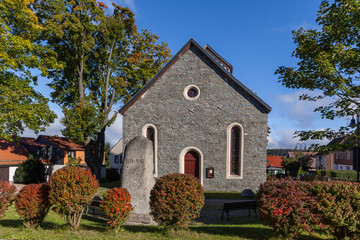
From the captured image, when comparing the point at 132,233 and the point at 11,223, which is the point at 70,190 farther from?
the point at 11,223

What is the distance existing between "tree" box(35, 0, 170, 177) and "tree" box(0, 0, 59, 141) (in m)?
5.31

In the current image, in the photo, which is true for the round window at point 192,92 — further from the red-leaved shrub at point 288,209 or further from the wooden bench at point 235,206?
the red-leaved shrub at point 288,209

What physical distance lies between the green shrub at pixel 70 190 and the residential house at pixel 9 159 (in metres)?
21.1

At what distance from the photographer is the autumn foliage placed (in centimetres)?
634

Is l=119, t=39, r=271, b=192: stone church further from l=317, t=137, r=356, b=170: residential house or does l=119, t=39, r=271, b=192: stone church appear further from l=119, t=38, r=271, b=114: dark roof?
l=317, t=137, r=356, b=170: residential house

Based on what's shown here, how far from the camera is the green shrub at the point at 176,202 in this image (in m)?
7.21

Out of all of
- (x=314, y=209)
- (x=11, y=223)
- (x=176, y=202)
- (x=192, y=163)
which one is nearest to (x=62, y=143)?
Result: (x=192, y=163)

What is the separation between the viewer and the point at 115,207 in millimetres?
7348

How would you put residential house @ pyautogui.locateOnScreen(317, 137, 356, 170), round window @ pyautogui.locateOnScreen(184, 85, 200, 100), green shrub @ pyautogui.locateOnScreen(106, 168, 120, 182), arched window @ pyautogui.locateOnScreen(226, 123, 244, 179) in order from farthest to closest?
residential house @ pyautogui.locateOnScreen(317, 137, 356, 170)
green shrub @ pyautogui.locateOnScreen(106, 168, 120, 182)
round window @ pyautogui.locateOnScreen(184, 85, 200, 100)
arched window @ pyautogui.locateOnScreen(226, 123, 244, 179)

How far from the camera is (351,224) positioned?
634 centimetres

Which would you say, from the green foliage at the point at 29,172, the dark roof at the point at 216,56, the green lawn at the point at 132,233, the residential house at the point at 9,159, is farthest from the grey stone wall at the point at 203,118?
the residential house at the point at 9,159

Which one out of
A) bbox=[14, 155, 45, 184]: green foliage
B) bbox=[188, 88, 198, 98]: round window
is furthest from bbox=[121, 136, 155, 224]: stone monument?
bbox=[14, 155, 45, 184]: green foliage

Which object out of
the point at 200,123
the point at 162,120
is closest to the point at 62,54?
the point at 162,120

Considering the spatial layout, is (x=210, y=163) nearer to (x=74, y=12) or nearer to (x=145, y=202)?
(x=145, y=202)
